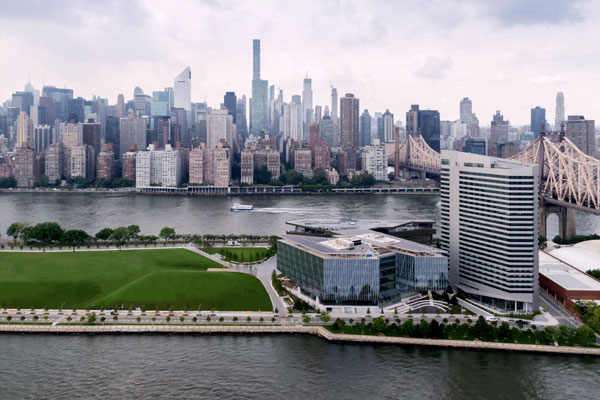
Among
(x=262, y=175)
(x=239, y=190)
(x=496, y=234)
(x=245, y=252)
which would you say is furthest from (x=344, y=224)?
(x=262, y=175)

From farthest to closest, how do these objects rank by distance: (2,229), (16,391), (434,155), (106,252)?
(434,155)
(2,229)
(106,252)
(16,391)

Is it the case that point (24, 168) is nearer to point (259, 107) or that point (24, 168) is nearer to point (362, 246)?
point (362, 246)

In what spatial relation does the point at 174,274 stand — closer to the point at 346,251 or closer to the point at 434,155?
the point at 346,251

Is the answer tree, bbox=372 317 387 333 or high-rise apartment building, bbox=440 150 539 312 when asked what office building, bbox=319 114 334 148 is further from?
tree, bbox=372 317 387 333

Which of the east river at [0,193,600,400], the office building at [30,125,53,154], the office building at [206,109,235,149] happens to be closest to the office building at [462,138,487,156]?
the office building at [206,109,235,149]

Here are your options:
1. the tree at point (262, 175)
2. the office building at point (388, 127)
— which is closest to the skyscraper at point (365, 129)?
the office building at point (388, 127)

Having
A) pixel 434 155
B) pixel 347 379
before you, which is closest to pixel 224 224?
pixel 347 379

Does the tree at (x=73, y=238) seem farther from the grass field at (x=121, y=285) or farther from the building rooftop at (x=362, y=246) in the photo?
the building rooftop at (x=362, y=246)
